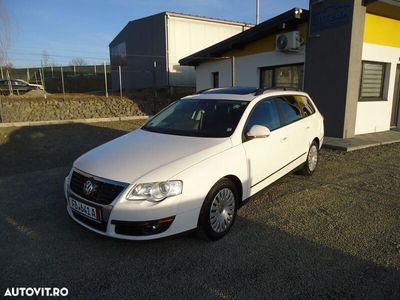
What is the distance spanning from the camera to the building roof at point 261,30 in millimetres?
9352

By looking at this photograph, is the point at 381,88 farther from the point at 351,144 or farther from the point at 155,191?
the point at 155,191

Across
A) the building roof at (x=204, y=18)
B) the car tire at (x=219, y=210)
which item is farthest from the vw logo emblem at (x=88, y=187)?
the building roof at (x=204, y=18)

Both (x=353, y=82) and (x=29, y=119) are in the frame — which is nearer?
(x=353, y=82)

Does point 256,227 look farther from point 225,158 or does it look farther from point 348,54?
point 348,54

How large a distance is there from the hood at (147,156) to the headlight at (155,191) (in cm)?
7

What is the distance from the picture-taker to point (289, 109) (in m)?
5.03

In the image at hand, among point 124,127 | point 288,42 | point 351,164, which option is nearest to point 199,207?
point 351,164

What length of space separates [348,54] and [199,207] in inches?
285

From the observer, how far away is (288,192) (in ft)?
16.2

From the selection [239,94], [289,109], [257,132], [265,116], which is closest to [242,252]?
[257,132]

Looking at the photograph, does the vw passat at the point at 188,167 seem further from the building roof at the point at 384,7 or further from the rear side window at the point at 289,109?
the building roof at the point at 384,7

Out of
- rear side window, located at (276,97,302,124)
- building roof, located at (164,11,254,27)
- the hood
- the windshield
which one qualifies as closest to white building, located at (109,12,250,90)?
building roof, located at (164,11,254,27)

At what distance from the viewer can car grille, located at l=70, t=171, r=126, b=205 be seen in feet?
9.90

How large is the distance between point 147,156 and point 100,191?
62cm
